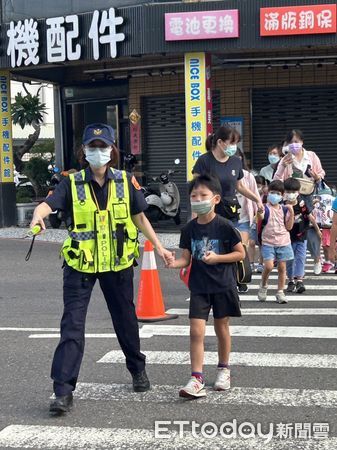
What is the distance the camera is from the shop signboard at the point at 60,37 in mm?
16375

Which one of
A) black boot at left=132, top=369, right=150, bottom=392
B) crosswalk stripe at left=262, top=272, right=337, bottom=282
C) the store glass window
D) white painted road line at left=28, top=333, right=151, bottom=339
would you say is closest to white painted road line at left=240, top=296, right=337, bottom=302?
crosswalk stripe at left=262, top=272, right=337, bottom=282

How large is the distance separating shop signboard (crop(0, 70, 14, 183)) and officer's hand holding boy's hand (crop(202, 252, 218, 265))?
14.3 meters

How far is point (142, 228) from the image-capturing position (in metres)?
5.63

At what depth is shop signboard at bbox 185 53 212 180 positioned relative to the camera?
1608 cm

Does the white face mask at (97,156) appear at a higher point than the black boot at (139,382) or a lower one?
higher

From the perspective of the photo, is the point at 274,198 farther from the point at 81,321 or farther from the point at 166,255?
the point at 81,321

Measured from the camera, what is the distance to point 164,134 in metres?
21.1

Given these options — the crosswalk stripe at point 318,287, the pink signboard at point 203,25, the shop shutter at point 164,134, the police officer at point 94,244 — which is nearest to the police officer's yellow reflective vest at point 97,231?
the police officer at point 94,244

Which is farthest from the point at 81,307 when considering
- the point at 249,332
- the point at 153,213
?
the point at 153,213

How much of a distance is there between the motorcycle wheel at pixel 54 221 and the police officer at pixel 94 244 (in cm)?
1278

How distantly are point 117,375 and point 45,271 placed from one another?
21.7 feet

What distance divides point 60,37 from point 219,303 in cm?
1262

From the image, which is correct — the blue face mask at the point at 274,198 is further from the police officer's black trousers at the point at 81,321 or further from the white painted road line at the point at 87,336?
the police officer's black trousers at the point at 81,321

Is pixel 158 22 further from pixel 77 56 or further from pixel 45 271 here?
pixel 45 271
